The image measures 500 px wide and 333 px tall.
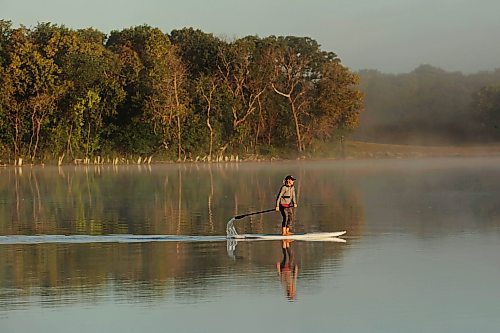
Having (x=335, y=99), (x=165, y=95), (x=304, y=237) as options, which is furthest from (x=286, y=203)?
(x=335, y=99)

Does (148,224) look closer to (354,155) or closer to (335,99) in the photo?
(335,99)

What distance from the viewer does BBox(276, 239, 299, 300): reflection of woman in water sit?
14.5 meters

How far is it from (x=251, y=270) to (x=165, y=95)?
2257 inches

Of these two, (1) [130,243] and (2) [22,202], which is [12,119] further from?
(1) [130,243]

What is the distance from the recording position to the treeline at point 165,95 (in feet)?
232

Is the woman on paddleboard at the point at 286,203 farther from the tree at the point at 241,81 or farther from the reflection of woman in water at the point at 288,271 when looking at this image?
the tree at the point at 241,81

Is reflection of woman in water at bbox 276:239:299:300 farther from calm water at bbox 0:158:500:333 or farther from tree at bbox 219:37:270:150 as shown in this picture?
tree at bbox 219:37:270:150

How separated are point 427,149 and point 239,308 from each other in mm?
94157

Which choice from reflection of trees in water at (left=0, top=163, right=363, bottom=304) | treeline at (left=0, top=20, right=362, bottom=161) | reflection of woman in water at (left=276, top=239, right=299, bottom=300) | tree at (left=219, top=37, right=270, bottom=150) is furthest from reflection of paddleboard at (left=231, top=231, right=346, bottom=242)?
tree at (left=219, top=37, right=270, bottom=150)

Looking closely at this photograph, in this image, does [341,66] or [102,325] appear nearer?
[102,325]

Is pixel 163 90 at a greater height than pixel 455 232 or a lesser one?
greater

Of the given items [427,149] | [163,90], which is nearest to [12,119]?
[163,90]

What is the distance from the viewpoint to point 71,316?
1270 centimetres

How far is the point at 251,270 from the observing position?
→ 16.5 meters
